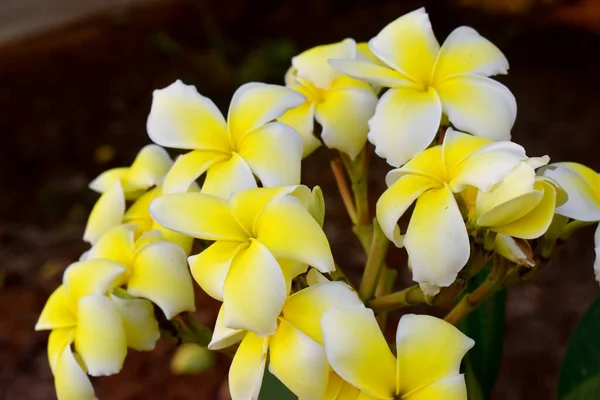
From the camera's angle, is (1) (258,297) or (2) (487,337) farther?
(2) (487,337)

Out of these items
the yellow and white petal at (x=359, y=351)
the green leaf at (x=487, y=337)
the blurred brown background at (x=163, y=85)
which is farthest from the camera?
the blurred brown background at (x=163, y=85)

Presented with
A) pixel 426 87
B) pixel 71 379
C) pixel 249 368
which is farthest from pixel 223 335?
pixel 426 87

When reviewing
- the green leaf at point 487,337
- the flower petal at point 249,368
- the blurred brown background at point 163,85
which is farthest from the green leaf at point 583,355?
the blurred brown background at point 163,85

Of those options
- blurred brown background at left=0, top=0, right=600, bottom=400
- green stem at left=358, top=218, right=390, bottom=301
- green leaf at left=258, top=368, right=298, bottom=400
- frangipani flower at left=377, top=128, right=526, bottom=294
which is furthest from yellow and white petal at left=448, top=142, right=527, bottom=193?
blurred brown background at left=0, top=0, right=600, bottom=400

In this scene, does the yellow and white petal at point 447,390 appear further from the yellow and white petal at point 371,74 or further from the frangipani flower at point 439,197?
the yellow and white petal at point 371,74

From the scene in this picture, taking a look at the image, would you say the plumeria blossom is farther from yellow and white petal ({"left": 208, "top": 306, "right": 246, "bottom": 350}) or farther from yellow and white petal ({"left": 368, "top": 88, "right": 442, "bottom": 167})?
yellow and white petal ({"left": 368, "top": 88, "right": 442, "bottom": 167})

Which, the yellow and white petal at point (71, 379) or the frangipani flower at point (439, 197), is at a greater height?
the frangipani flower at point (439, 197)

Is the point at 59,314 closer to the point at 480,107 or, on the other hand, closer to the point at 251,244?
the point at 251,244
